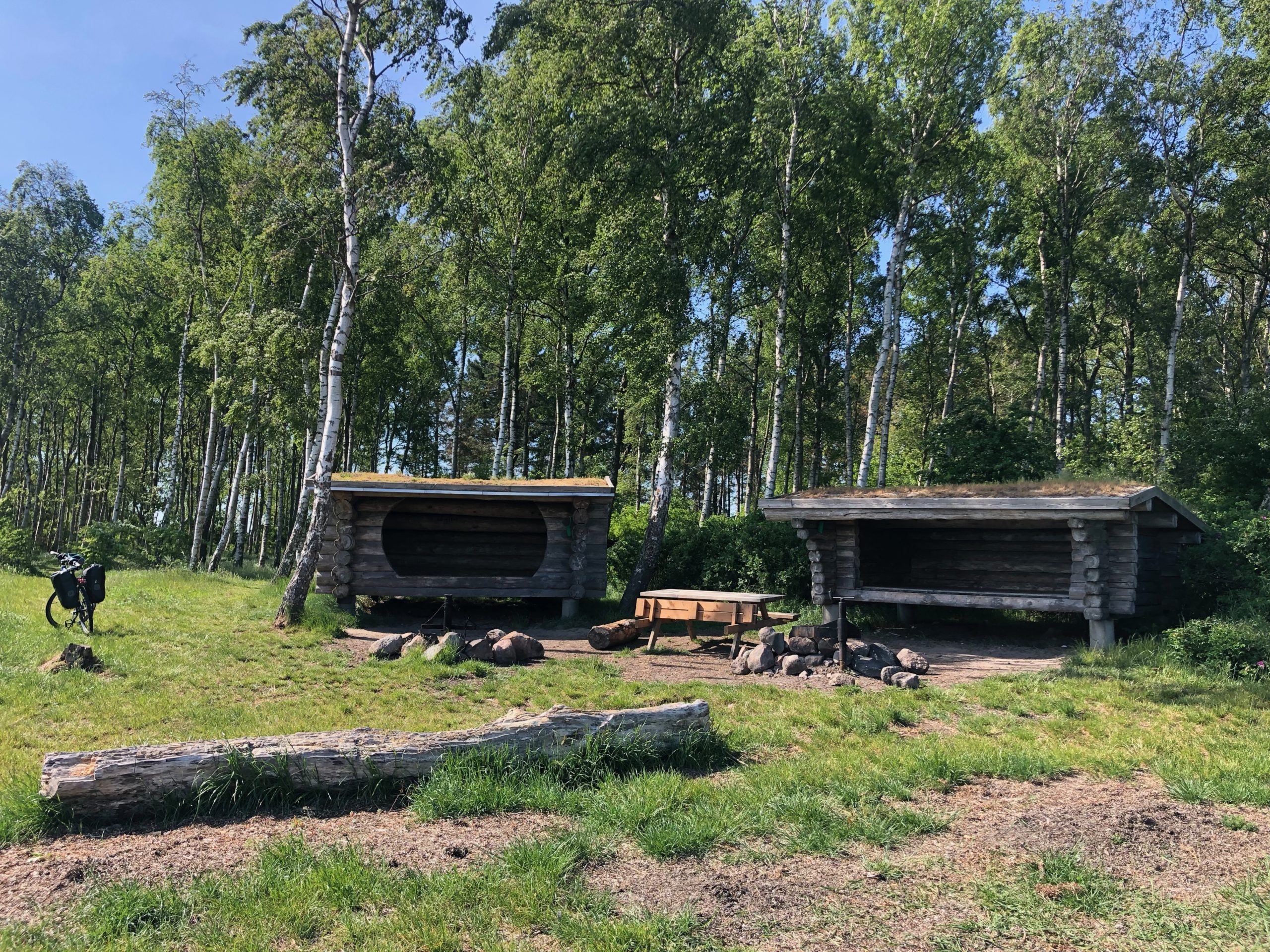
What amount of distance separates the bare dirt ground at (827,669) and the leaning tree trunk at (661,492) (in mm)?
1803

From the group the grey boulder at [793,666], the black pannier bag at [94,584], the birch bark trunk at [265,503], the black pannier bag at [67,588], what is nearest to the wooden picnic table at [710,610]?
the grey boulder at [793,666]

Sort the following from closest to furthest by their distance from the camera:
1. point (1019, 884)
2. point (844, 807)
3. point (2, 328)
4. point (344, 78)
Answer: point (1019, 884) < point (844, 807) < point (344, 78) < point (2, 328)

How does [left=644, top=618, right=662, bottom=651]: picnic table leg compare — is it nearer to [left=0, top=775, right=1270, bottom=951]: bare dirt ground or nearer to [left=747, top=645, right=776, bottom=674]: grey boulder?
[left=747, top=645, right=776, bottom=674]: grey boulder

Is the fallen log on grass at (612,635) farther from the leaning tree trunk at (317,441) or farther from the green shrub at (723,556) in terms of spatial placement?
the leaning tree trunk at (317,441)

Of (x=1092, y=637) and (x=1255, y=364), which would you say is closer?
(x=1092, y=637)

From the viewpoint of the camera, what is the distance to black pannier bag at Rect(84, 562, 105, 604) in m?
10.0

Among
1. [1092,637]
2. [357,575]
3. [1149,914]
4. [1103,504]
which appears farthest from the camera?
[357,575]

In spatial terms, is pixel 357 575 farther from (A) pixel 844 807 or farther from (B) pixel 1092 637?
(B) pixel 1092 637

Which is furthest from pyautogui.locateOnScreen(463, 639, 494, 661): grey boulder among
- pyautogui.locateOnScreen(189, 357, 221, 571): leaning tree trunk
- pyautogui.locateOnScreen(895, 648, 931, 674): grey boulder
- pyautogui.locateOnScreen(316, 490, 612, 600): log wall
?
pyautogui.locateOnScreen(189, 357, 221, 571): leaning tree trunk

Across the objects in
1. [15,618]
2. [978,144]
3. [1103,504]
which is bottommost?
[15,618]

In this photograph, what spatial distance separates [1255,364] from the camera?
2930cm

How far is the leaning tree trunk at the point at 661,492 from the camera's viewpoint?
50.8ft

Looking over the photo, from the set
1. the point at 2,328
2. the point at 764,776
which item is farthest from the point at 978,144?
the point at 2,328

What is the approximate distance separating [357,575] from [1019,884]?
12711 millimetres
